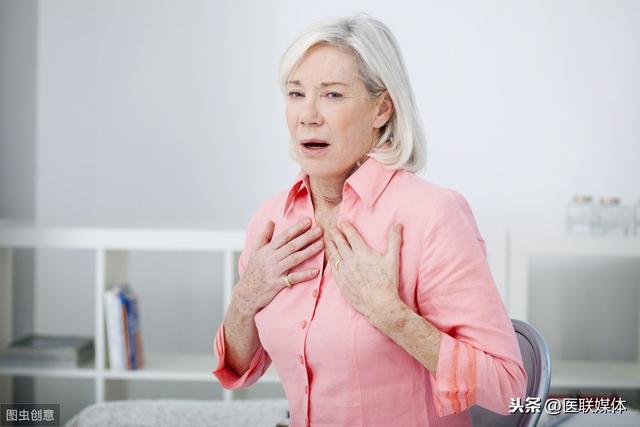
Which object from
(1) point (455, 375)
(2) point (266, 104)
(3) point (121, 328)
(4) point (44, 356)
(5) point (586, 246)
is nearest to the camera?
(1) point (455, 375)

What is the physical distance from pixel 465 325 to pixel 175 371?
1.64 meters

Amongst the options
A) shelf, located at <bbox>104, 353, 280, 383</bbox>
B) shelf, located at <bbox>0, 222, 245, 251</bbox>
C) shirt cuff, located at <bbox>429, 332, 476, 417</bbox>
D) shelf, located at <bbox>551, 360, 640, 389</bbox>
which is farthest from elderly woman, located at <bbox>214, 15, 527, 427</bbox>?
shelf, located at <bbox>551, 360, 640, 389</bbox>

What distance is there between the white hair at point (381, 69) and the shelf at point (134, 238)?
123 cm

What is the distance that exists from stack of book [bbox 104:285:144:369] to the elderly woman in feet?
4.11

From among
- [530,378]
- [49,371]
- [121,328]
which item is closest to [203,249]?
[121,328]

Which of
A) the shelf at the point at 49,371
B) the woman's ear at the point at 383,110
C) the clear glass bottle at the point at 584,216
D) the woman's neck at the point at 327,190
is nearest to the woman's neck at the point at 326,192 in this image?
the woman's neck at the point at 327,190

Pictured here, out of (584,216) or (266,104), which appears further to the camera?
(266,104)

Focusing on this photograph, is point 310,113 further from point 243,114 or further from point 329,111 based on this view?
point 243,114

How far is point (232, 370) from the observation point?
4.81 ft

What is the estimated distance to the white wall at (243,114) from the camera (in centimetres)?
288

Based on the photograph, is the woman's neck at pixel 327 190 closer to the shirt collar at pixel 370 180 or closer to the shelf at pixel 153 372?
the shirt collar at pixel 370 180

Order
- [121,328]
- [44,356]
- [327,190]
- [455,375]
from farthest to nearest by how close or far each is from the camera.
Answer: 1. [44,356]
2. [121,328]
3. [327,190]
4. [455,375]

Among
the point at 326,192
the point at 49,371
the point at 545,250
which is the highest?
the point at 326,192

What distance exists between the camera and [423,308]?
121 cm
